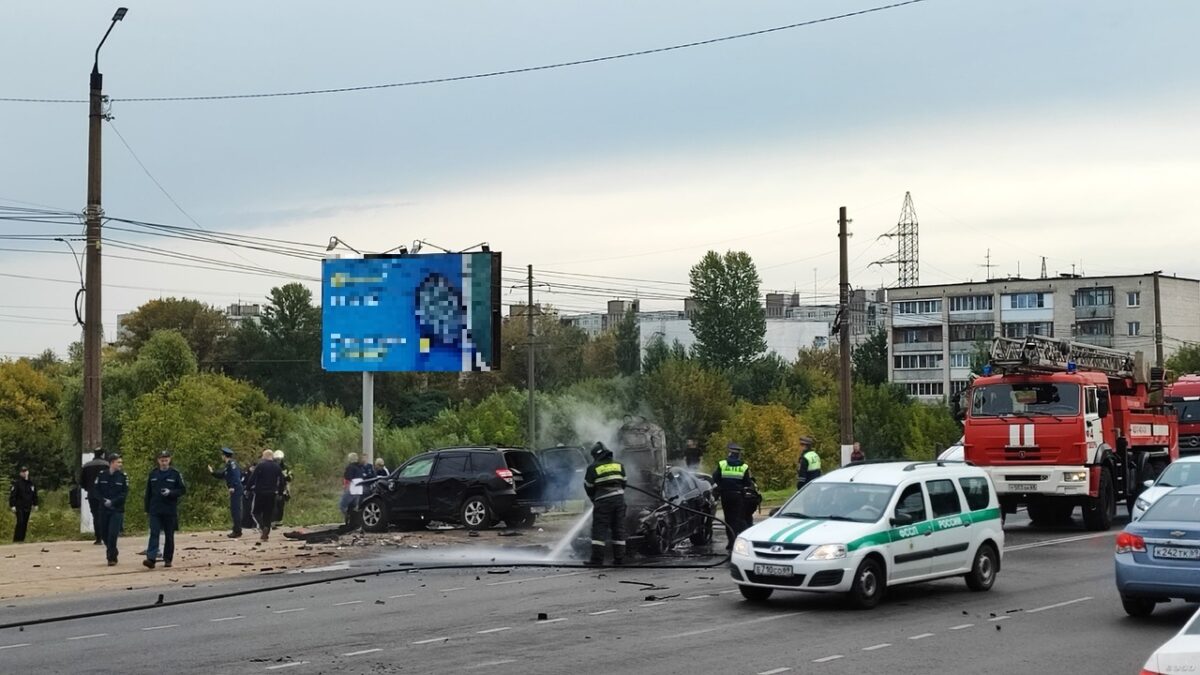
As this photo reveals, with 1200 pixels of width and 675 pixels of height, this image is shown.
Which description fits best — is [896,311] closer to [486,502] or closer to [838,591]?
[486,502]

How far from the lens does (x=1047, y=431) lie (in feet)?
89.5

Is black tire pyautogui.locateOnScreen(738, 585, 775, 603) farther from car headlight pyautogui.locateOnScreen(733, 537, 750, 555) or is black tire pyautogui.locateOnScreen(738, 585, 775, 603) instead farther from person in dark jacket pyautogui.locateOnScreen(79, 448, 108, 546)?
person in dark jacket pyautogui.locateOnScreen(79, 448, 108, 546)

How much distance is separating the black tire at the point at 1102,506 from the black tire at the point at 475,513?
11617mm

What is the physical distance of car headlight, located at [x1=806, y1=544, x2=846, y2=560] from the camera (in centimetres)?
1594

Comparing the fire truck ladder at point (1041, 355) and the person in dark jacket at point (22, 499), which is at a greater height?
the fire truck ladder at point (1041, 355)

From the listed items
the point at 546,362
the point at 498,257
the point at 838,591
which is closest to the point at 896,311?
the point at 546,362

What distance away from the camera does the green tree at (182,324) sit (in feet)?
350

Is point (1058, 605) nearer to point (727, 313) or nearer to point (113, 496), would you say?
point (113, 496)

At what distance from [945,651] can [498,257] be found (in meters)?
23.6

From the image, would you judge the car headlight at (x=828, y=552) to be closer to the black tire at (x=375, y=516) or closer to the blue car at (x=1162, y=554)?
the blue car at (x=1162, y=554)

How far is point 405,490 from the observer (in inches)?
1164

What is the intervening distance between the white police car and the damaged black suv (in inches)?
489

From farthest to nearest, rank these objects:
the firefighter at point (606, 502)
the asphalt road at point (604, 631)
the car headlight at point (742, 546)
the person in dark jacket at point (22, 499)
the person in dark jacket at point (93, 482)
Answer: the person in dark jacket at point (22, 499), the person in dark jacket at point (93, 482), the firefighter at point (606, 502), the car headlight at point (742, 546), the asphalt road at point (604, 631)

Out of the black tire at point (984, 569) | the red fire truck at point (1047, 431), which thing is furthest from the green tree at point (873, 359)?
the black tire at point (984, 569)
